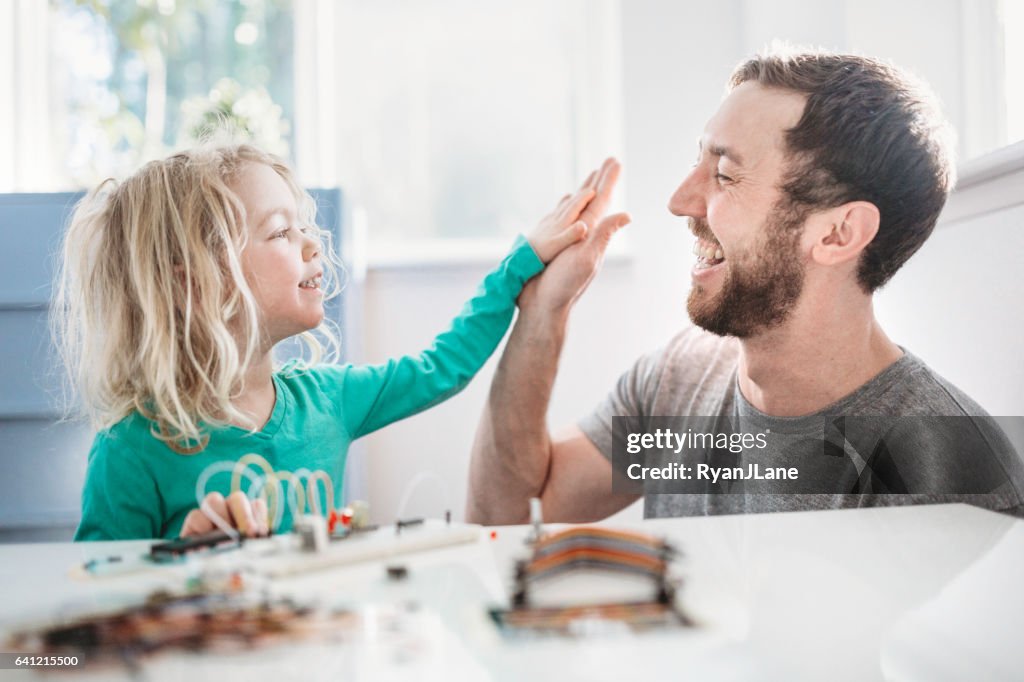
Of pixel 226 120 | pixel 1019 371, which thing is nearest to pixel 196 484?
pixel 1019 371

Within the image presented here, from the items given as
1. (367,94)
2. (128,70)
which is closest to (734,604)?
(367,94)

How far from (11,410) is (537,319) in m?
1.04

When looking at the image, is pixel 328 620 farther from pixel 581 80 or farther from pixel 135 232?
pixel 581 80

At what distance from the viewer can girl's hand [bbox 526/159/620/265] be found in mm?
1057

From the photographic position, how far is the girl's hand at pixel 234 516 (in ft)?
1.90

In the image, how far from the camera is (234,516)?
23.5 inches

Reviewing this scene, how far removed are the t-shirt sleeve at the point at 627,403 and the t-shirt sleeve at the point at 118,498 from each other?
586 mm

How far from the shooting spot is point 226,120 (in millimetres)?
1805

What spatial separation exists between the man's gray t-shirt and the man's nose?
0.20 m

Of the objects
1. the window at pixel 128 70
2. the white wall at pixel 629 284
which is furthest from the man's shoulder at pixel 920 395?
the window at pixel 128 70

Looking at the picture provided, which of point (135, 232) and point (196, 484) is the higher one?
point (135, 232)

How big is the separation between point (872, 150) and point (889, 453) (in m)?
0.33

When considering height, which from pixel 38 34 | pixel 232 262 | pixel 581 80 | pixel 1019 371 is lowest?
pixel 1019 371

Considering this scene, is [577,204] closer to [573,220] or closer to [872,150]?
[573,220]
